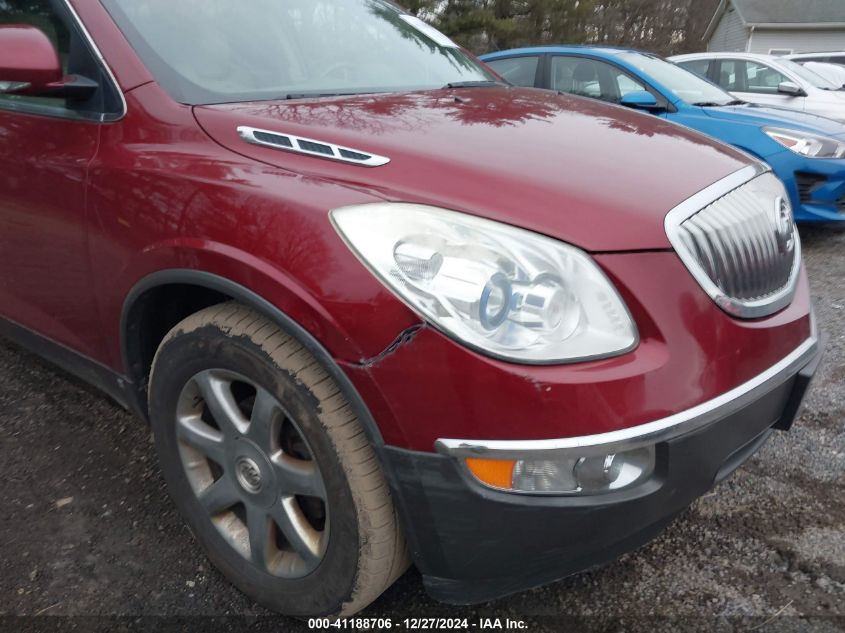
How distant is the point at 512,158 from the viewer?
1.58 metres

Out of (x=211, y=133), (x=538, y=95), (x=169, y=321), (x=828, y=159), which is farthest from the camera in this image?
(x=828, y=159)

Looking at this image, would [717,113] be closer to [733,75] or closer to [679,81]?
[679,81]

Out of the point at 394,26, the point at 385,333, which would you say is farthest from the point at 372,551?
the point at 394,26

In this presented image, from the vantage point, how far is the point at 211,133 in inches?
65.6

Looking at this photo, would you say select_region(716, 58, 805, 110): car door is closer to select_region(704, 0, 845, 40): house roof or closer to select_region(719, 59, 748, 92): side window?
select_region(719, 59, 748, 92): side window

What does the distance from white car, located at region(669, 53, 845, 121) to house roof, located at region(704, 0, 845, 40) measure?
18.2 metres

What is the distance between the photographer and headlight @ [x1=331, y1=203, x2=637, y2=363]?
129cm

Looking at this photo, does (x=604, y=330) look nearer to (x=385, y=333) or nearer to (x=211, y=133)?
(x=385, y=333)

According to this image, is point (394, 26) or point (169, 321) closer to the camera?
→ point (169, 321)

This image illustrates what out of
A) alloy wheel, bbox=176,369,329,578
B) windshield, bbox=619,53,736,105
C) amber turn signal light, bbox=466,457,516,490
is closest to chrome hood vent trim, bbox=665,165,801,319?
amber turn signal light, bbox=466,457,516,490

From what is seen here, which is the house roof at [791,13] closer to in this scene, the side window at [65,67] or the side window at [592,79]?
the side window at [592,79]

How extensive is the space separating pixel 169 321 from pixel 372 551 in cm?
88

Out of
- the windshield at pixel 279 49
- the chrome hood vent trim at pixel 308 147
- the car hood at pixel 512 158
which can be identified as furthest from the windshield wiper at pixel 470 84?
the chrome hood vent trim at pixel 308 147

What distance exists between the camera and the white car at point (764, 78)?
23.0ft
